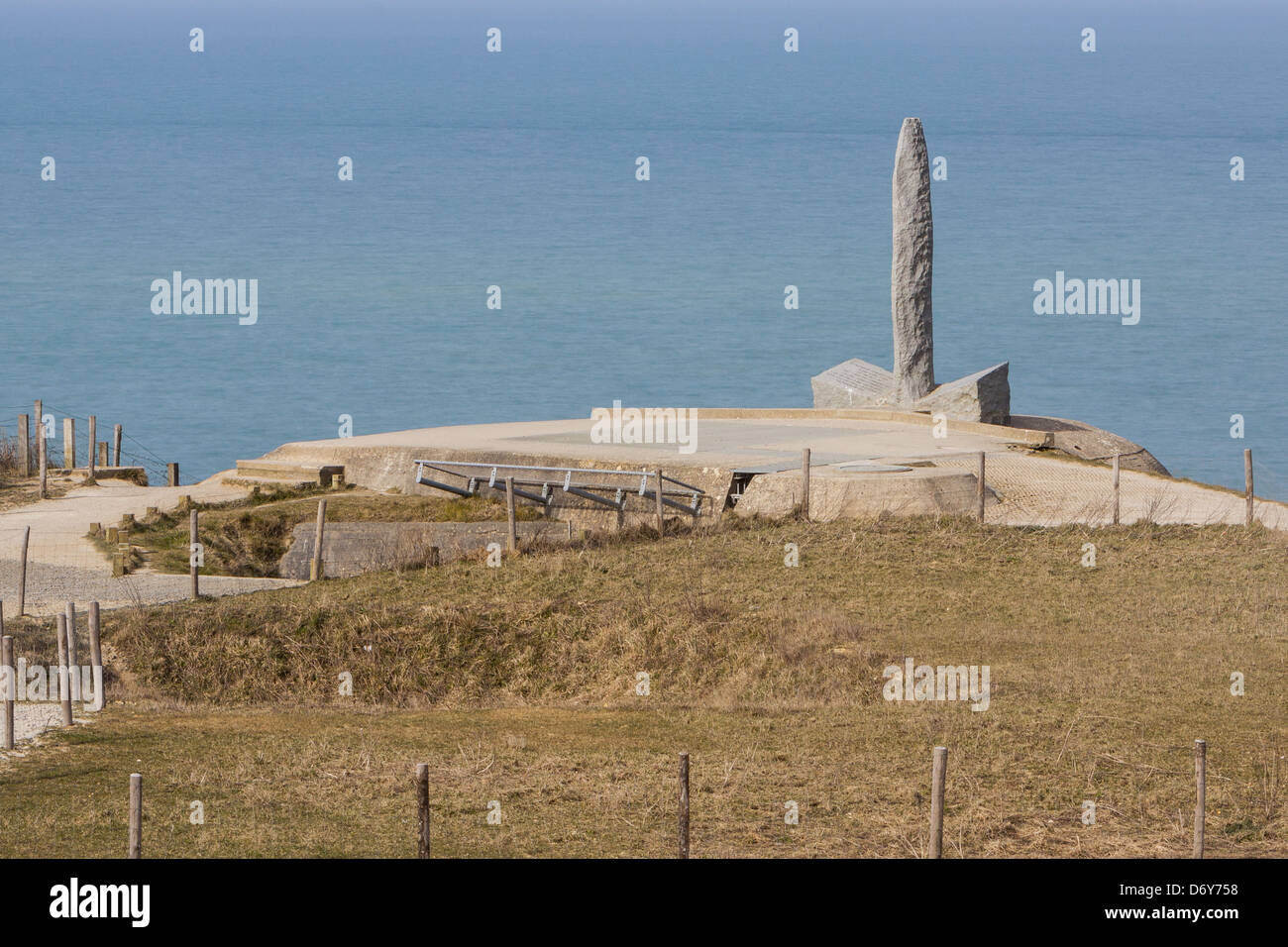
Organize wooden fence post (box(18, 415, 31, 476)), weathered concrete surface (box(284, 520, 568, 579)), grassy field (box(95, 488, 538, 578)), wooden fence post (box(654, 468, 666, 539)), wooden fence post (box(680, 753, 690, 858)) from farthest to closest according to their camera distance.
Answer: wooden fence post (box(18, 415, 31, 476))
grassy field (box(95, 488, 538, 578))
wooden fence post (box(654, 468, 666, 539))
weathered concrete surface (box(284, 520, 568, 579))
wooden fence post (box(680, 753, 690, 858))

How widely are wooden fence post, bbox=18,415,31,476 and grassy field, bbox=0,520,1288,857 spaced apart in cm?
1913

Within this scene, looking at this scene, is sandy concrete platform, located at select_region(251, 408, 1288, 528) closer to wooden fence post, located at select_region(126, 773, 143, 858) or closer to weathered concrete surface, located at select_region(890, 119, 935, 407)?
weathered concrete surface, located at select_region(890, 119, 935, 407)

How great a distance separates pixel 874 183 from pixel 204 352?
62659mm

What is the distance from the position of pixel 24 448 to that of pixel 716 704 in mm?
28574

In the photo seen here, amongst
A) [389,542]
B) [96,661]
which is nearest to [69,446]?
[389,542]

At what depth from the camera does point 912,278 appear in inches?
1639

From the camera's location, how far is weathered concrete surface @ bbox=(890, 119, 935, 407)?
41.3 meters

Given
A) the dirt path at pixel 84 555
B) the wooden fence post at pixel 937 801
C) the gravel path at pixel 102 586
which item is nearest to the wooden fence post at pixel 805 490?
the gravel path at pixel 102 586

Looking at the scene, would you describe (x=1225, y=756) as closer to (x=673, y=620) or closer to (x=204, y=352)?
(x=673, y=620)

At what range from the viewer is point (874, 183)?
15975 centimetres

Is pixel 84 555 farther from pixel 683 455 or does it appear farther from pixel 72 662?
pixel 72 662

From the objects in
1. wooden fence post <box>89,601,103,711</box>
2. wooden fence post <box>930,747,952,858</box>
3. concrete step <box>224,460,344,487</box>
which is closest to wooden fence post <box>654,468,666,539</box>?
concrete step <box>224,460,344,487</box>

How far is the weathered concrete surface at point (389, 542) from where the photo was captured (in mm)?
29984

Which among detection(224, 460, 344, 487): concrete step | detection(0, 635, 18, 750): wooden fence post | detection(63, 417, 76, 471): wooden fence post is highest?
detection(63, 417, 76, 471): wooden fence post
